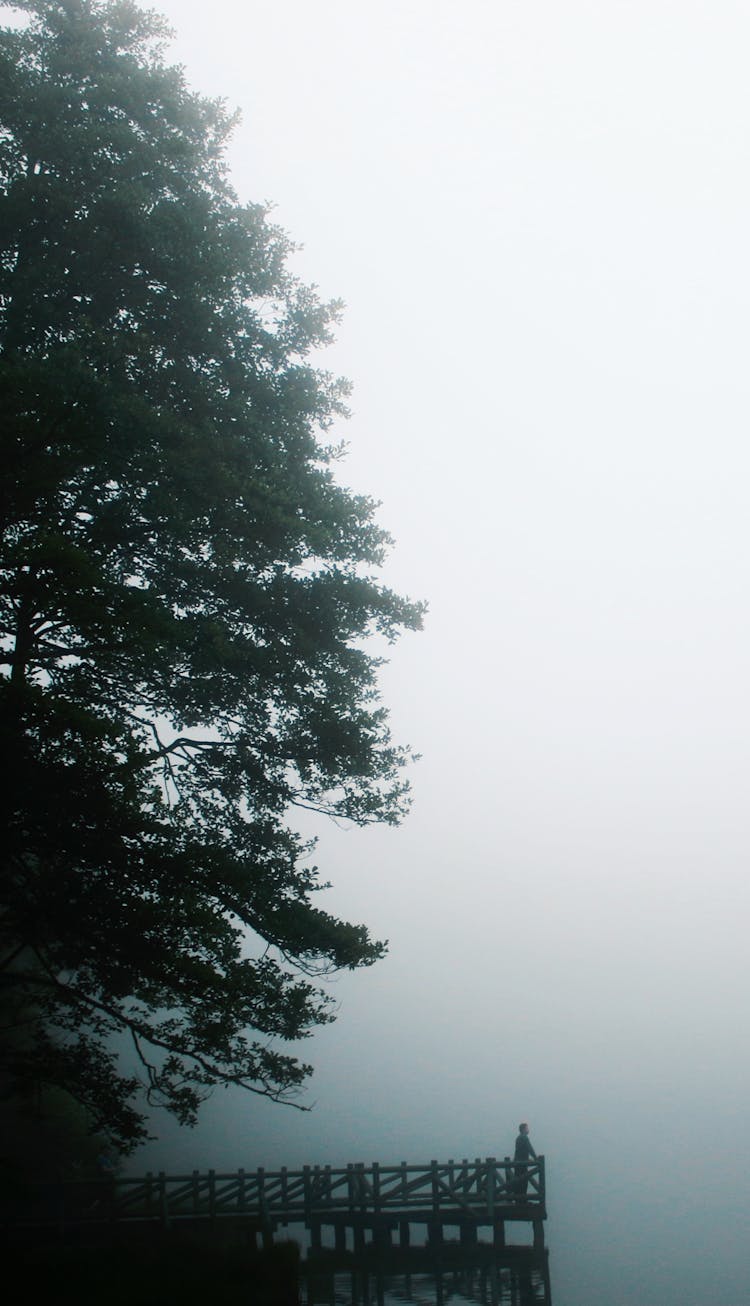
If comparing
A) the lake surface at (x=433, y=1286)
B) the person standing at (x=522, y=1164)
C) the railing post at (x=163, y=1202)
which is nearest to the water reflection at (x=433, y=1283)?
the lake surface at (x=433, y=1286)

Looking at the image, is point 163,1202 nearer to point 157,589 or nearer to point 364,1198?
point 364,1198

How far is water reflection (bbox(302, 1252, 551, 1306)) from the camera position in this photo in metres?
20.4

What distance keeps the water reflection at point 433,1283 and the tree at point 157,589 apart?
8516 mm

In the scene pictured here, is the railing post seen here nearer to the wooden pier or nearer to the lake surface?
the wooden pier

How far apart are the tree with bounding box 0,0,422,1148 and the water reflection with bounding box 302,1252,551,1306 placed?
8516 millimetres

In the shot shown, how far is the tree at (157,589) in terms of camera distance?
11.4m

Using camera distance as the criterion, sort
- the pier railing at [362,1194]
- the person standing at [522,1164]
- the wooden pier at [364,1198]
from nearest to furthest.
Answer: the wooden pier at [364,1198] → the pier railing at [362,1194] → the person standing at [522,1164]

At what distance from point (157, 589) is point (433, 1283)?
1783cm

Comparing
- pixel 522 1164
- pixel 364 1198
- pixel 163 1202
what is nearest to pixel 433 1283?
pixel 364 1198

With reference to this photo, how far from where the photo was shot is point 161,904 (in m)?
11.3

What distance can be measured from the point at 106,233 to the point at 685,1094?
184 metres

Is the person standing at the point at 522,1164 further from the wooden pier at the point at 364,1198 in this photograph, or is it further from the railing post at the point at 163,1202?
the railing post at the point at 163,1202

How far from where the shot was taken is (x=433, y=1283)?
75.5 feet

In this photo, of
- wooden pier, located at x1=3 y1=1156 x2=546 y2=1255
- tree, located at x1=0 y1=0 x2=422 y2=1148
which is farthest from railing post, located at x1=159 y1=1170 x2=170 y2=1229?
tree, located at x1=0 y1=0 x2=422 y2=1148
